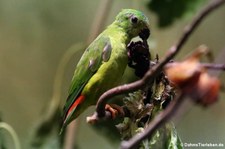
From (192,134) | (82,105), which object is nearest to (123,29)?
(82,105)

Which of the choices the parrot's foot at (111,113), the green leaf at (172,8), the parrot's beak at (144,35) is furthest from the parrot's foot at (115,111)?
the green leaf at (172,8)

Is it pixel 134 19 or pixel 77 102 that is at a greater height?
pixel 134 19

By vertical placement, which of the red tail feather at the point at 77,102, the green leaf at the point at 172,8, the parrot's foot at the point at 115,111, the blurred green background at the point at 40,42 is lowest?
the blurred green background at the point at 40,42

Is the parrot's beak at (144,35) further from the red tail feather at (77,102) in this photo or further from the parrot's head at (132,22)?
the red tail feather at (77,102)

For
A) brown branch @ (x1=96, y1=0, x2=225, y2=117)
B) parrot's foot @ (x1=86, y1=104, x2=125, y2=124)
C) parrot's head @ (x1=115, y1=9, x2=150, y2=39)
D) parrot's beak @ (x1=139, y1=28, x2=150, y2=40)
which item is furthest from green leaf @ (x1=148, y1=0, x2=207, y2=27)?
brown branch @ (x1=96, y1=0, x2=225, y2=117)

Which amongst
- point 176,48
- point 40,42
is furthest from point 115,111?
point 40,42

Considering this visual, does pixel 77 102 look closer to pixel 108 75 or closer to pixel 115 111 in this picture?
pixel 108 75
